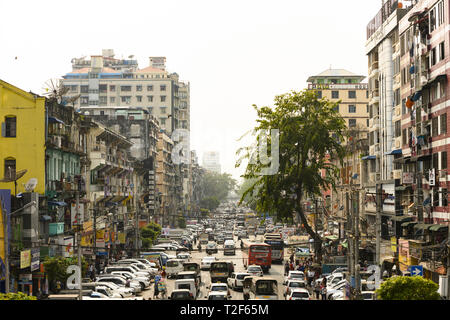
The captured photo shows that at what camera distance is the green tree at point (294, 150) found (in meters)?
51.0

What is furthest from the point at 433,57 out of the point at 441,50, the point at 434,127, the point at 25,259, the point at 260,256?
the point at 25,259

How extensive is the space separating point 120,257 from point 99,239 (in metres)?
7.01

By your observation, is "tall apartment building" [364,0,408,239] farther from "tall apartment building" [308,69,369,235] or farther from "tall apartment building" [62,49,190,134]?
"tall apartment building" [62,49,190,134]

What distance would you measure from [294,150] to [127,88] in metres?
89.8

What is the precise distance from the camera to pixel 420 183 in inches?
1750

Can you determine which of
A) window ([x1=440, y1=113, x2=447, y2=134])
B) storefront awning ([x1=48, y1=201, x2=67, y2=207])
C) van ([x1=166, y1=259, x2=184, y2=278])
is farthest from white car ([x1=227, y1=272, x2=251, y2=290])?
window ([x1=440, y1=113, x2=447, y2=134])

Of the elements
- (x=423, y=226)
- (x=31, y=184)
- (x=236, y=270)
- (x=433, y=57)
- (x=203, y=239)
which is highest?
(x=433, y=57)

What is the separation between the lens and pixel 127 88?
137m

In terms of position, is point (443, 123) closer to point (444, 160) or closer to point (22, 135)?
point (444, 160)

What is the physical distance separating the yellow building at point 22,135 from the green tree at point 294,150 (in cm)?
1460

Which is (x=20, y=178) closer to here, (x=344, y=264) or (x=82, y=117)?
(x=82, y=117)

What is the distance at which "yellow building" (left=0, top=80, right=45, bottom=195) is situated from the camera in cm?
4759

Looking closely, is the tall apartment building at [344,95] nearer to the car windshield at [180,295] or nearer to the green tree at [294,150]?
the green tree at [294,150]

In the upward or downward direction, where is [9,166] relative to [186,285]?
upward
